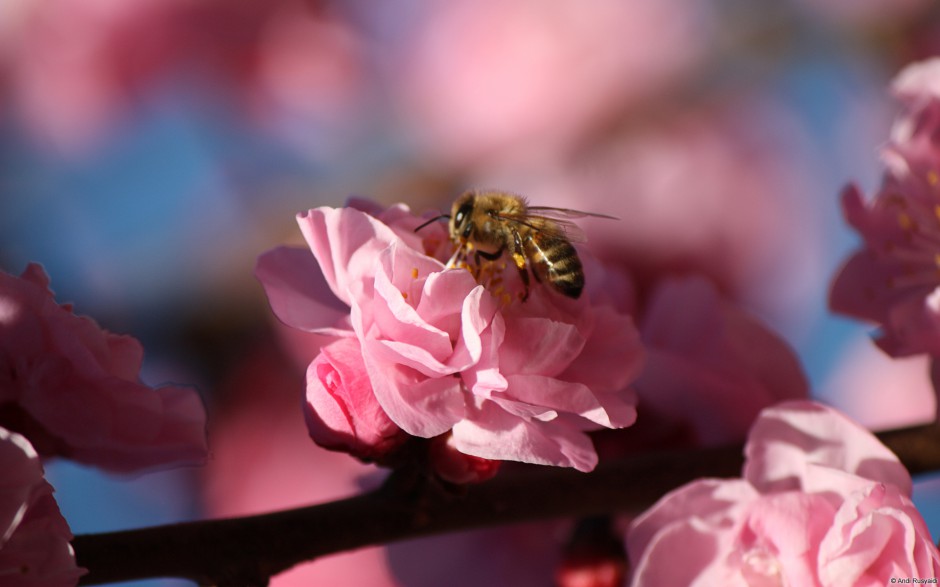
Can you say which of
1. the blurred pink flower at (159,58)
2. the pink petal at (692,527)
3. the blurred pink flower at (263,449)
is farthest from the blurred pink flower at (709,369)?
the blurred pink flower at (159,58)

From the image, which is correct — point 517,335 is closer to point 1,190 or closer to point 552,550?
point 552,550

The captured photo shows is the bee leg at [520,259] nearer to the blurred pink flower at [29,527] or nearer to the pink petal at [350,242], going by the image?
the pink petal at [350,242]

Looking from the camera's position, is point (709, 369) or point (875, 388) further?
point (875, 388)

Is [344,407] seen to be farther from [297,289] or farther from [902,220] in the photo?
[902,220]

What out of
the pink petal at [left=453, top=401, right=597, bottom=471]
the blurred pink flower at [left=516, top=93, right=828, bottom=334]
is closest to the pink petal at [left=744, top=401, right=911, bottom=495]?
the pink petal at [left=453, top=401, right=597, bottom=471]

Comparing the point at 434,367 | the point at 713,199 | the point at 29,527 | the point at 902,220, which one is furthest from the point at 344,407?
the point at 713,199

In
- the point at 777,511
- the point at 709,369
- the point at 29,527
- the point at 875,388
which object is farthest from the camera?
the point at 875,388
